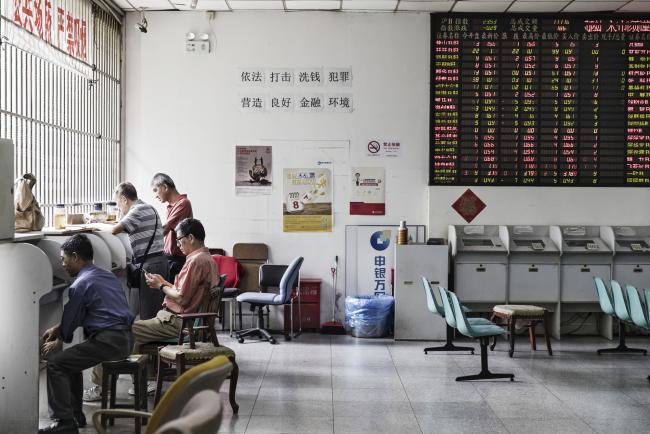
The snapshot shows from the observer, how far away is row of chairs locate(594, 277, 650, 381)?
6609 mm

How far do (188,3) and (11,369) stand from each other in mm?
5004

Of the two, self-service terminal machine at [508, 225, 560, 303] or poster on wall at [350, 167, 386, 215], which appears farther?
poster on wall at [350, 167, 386, 215]

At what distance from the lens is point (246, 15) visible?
8.55m

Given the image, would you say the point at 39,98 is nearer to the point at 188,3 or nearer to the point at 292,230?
the point at 188,3

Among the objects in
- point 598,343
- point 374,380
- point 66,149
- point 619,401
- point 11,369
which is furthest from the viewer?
point 598,343

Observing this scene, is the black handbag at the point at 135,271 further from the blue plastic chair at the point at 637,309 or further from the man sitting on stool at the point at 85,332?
the blue plastic chair at the point at 637,309

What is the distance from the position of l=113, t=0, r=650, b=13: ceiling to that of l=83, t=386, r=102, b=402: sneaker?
4348mm

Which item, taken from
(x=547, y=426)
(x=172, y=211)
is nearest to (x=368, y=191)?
(x=172, y=211)

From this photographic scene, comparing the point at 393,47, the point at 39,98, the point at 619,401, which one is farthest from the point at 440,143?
the point at 39,98

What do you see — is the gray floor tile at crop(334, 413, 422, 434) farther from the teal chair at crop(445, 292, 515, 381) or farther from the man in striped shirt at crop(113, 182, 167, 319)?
the man in striped shirt at crop(113, 182, 167, 319)

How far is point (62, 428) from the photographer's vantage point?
14.5ft

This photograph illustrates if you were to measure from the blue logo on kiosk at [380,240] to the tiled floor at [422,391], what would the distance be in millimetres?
1194

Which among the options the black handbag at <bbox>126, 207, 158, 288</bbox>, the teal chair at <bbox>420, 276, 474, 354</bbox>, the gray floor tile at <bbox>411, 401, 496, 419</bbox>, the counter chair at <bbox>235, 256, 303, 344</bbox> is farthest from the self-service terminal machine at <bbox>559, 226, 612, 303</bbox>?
the black handbag at <bbox>126, 207, 158, 288</bbox>

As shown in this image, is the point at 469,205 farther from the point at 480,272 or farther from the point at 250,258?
the point at 250,258
